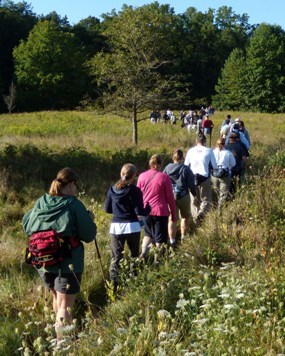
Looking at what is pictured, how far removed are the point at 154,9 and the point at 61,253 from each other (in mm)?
18660

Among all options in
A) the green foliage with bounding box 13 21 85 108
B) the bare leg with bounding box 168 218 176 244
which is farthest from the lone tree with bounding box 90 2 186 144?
the green foliage with bounding box 13 21 85 108

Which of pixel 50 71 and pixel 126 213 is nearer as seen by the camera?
pixel 126 213

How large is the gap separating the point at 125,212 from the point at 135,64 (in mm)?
15147

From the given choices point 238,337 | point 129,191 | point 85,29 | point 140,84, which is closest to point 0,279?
point 129,191

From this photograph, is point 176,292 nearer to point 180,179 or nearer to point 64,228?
point 64,228

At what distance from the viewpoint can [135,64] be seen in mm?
A: 20203

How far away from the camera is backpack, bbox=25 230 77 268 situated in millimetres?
4375

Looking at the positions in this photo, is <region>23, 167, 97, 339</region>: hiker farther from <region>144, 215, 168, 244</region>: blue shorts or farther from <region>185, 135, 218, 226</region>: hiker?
<region>185, 135, 218, 226</region>: hiker

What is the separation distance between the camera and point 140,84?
19.9 m

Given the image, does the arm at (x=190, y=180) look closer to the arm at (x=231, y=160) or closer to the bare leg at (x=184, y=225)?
the bare leg at (x=184, y=225)

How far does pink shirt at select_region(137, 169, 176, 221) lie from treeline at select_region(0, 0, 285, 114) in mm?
13392

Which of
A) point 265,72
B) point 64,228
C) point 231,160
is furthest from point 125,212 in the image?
point 265,72

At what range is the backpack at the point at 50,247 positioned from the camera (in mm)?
4375

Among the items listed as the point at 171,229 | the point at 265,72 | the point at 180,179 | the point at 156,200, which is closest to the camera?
the point at 156,200
